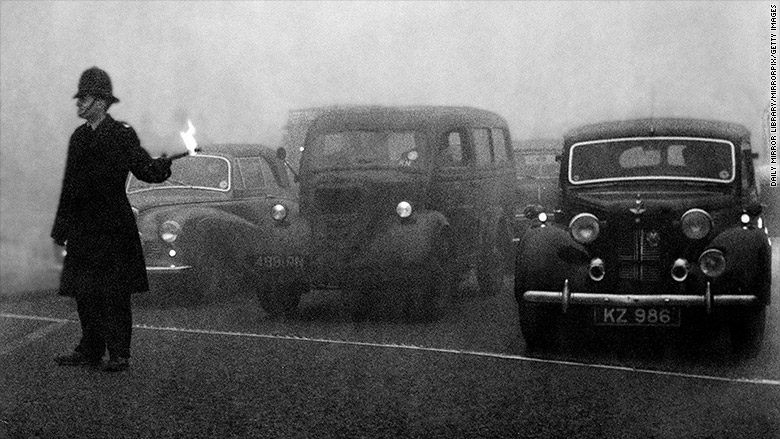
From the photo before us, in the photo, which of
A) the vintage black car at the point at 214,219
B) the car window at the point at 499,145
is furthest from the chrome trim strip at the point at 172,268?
the car window at the point at 499,145

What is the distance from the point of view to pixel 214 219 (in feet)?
36.1

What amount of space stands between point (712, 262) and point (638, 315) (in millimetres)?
565

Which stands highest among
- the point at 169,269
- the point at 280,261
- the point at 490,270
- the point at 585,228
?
the point at 585,228

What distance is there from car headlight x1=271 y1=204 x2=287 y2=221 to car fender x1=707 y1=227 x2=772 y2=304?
12.6ft

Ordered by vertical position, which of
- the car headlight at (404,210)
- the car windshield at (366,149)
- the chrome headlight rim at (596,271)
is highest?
the car windshield at (366,149)

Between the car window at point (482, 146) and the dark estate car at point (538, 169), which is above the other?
the car window at point (482, 146)

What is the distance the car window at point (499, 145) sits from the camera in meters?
11.8

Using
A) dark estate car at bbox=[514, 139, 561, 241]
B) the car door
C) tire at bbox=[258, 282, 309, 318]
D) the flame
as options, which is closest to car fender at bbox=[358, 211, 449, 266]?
the car door

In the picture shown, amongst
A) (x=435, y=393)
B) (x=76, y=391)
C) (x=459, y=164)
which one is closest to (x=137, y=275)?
(x=76, y=391)

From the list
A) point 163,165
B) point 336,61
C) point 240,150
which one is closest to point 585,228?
point 163,165

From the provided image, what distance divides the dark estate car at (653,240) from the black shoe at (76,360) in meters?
2.68

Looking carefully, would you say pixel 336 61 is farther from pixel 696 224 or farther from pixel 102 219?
pixel 102 219

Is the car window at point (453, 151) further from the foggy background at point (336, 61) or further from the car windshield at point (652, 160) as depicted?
the foggy background at point (336, 61)

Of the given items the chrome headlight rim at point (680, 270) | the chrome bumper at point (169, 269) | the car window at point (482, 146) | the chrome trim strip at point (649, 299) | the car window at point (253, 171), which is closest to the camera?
the chrome trim strip at point (649, 299)
